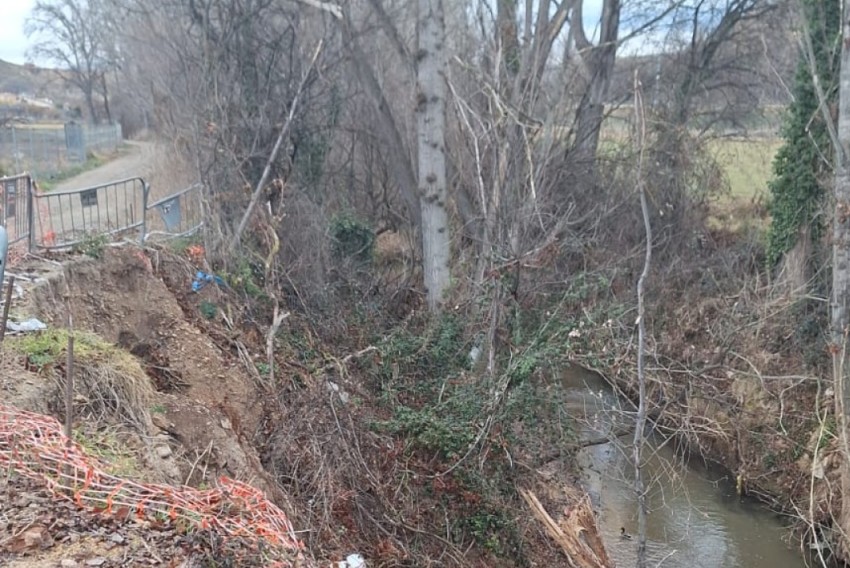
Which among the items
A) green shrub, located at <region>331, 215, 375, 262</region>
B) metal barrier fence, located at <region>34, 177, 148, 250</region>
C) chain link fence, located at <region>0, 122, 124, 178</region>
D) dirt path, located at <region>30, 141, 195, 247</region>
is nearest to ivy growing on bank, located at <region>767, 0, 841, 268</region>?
green shrub, located at <region>331, 215, 375, 262</region>

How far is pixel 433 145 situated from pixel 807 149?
269 inches

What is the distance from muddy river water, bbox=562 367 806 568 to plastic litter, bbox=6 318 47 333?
6123 millimetres

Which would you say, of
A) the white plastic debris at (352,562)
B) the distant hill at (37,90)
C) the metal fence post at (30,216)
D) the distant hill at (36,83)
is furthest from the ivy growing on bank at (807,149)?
the distant hill at (36,83)

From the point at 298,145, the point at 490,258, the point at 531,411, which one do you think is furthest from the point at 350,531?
the point at 298,145

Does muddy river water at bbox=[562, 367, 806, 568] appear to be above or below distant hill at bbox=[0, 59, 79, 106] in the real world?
below

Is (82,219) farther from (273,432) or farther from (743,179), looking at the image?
(743,179)

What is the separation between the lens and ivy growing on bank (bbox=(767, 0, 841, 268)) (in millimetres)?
11938

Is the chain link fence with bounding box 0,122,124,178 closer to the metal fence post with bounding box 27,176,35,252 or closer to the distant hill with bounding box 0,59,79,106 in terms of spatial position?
the metal fence post with bounding box 27,176,35,252

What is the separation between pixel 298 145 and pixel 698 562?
11.6 metres

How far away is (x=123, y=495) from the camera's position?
426cm

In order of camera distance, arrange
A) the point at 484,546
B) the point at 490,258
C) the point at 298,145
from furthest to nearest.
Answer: the point at 298,145
the point at 490,258
the point at 484,546

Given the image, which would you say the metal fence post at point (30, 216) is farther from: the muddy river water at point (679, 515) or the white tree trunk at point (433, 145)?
the muddy river water at point (679, 515)

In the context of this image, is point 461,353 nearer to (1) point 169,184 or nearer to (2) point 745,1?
(1) point 169,184

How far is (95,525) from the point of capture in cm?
400
